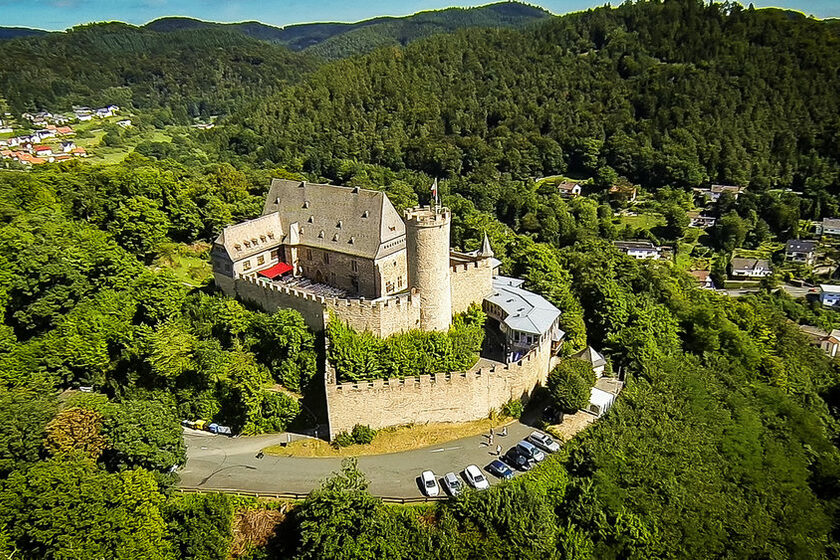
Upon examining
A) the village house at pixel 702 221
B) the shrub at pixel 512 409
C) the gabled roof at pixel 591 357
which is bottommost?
the village house at pixel 702 221

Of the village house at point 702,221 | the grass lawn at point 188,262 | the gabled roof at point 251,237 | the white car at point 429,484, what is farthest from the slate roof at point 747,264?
the white car at point 429,484

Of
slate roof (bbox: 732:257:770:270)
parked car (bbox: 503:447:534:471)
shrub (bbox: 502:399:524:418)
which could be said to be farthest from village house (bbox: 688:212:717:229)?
parked car (bbox: 503:447:534:471)

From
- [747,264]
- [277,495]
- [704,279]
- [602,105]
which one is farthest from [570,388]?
[602,105]

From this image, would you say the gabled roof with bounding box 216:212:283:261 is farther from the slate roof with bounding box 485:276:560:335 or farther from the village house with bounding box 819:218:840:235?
the village house with bounding box 819:218:840:235

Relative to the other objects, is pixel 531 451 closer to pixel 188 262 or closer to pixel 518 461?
pixel 518 461

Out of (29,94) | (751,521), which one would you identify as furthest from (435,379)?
(29,94)

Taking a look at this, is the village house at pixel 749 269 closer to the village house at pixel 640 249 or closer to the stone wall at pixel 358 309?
the village house at pixel 640 249

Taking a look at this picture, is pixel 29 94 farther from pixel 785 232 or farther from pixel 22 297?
pixel 785 232

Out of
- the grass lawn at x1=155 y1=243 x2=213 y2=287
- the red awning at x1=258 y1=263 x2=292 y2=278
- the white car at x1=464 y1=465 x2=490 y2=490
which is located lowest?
the white car at x1=464 y1=465 x2=490 y2=490
